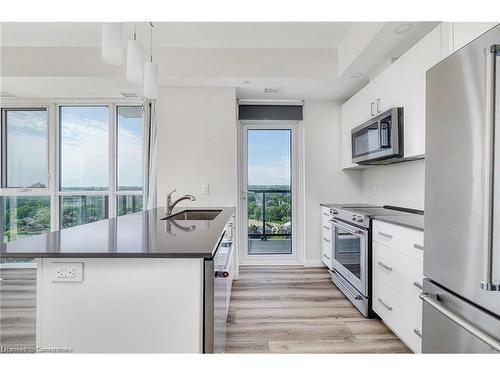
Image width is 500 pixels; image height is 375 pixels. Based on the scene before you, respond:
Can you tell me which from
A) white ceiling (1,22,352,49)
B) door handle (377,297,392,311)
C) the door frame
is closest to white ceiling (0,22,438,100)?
white ceiling (1,22,352,49)

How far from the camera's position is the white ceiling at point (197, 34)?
9.02 ft

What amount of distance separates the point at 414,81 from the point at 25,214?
16.4 feet

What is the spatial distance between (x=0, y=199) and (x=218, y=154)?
10.6 ft

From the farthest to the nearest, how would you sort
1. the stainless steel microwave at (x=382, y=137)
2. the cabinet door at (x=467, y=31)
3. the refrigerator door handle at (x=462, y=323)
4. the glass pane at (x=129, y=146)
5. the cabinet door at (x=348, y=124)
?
the glass pane at (x=129, y=146)
the cabinet door at (x=348, y=124)
the stainless steel microwave at (x=382, y=137)
the cabinet door at (x=467, y=31)
the refrigerator door handle at (x=462, y=323)

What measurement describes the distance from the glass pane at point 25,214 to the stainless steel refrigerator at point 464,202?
4651 millimetres

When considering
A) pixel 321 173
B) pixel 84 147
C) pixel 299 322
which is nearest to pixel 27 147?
pixel 84 147

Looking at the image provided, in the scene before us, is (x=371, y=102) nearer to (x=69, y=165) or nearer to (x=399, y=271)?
(x=399, y=271)

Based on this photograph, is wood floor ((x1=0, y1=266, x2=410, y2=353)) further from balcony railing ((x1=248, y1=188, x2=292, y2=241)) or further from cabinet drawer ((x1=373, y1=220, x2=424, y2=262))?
balcony railing ((x1=248, y1=188, x2=292, y2=241))

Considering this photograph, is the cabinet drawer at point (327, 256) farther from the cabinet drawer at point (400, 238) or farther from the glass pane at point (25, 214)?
the glass pane at point (25, 214)

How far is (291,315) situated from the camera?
8.36ft

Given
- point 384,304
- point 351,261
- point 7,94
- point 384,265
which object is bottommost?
point 384,304

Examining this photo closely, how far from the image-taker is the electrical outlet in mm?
1137

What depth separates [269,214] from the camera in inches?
169

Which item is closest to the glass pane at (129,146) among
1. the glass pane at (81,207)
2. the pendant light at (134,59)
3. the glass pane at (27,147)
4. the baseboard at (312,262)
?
the glass pane at (81,207)
